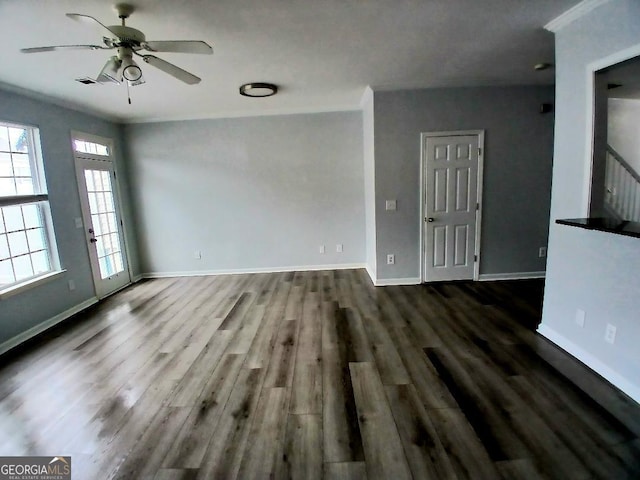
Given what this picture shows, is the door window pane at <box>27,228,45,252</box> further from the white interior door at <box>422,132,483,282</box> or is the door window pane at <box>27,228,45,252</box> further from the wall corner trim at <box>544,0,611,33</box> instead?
the wall corner trim at <box>544,0,611,33</box>

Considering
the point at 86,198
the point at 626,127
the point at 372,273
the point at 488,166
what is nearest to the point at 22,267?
the point at 86,198

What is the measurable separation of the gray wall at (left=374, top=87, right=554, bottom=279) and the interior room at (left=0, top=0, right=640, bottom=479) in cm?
3

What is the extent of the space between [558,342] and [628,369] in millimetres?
573

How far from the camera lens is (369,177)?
4.47m

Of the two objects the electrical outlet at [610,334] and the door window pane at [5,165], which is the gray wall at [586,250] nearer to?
the electrical outlet at [610,334]

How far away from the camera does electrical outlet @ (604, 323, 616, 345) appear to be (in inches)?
81.6

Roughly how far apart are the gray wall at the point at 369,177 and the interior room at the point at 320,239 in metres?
0.09

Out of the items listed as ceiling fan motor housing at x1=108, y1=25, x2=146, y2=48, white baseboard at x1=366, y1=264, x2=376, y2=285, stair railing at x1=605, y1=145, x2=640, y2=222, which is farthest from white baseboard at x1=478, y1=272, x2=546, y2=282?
ceiling fan motor housing at x1=108, y1=25, x2=146, y2=48

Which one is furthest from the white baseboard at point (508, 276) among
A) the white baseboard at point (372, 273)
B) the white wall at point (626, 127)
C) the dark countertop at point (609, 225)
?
the dark countertop at point (609, 225)

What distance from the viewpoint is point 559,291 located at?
2.56 meters

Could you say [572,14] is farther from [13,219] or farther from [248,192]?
[13,219]

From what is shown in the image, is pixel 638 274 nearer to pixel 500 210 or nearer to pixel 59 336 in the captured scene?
pixel 500 210

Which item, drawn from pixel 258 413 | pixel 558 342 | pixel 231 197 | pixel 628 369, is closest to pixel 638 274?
pixel 628 369

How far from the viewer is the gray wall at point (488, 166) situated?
389 centimetres
